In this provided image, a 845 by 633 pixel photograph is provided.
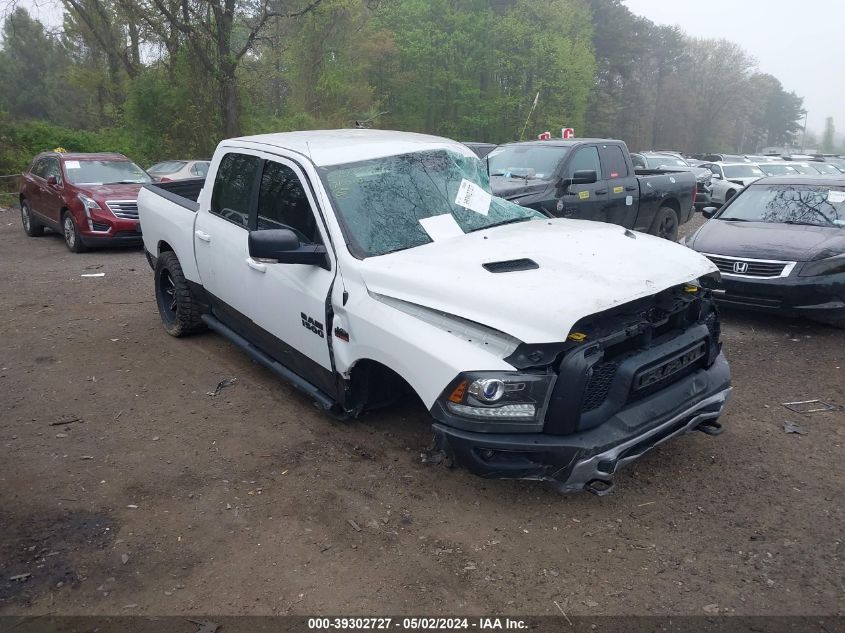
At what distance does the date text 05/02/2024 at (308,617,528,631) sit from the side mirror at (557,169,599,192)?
659cm

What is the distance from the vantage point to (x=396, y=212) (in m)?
4.35

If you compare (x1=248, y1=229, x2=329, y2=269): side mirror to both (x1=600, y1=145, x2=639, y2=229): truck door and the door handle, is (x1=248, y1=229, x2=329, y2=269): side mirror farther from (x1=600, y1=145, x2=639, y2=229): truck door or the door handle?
(x1=600, y1=145, x2=639, y2=229): truck door

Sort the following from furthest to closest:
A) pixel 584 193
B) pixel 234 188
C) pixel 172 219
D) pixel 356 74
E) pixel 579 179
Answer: pixel 356 74 < pixel 584 193 < pixel 579 179 < pixel 172 219 < pixel 234 188

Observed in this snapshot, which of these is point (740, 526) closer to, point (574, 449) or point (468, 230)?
point (574, 449)

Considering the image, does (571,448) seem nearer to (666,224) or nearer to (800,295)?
(800,295)

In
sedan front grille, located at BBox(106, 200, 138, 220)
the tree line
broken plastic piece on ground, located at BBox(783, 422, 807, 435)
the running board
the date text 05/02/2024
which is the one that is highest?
the tree line

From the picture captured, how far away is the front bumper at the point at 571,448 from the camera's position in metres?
3.26

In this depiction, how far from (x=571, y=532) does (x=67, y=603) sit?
241 centimetres

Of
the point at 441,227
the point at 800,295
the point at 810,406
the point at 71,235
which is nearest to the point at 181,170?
the point at 71,235

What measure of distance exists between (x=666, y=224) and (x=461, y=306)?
8.57 metres

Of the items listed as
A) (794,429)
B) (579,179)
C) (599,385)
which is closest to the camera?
(599,385)

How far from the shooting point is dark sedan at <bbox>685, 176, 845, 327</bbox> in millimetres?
6484

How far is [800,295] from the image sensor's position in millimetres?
6473

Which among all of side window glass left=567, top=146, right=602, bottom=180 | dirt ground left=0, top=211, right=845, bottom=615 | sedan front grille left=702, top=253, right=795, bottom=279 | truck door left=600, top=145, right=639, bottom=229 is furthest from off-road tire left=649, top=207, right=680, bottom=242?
dirt ground left=0, top=211, right=845, bottom=615
